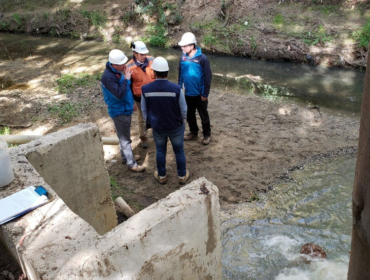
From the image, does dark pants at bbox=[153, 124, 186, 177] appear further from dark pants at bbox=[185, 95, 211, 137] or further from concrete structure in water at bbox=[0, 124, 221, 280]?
concrete structure in water at bbox=[0, 124, 221, 280]

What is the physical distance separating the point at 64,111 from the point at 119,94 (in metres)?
3.58

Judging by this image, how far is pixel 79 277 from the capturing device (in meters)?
2.03

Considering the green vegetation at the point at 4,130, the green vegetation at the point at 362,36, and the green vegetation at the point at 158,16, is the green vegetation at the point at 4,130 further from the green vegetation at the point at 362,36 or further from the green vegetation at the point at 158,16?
the green vegetation at the point at 362,36

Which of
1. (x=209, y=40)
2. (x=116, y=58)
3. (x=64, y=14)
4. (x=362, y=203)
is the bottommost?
(x=209, y=40)

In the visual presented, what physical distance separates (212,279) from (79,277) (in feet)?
4.85

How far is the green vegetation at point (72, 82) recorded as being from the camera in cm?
945

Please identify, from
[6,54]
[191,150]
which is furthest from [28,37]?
[191,150]

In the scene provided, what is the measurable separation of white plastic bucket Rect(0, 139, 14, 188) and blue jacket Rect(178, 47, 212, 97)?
3635 mm

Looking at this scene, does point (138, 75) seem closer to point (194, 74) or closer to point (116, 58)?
point (116, 58)

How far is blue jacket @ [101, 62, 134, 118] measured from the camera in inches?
194

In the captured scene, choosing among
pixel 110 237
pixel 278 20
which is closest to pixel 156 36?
pixel 278 20

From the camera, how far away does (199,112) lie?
6.35 m

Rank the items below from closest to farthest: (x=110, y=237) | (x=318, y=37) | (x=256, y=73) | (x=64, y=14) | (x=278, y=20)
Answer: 1. (x=110, y=237)
2. (x=256, y=73)
3. (x=318, y=37)
4. (x=278, y=20)
5. (x=64, y=14)

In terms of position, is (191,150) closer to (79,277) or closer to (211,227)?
(211,227)
